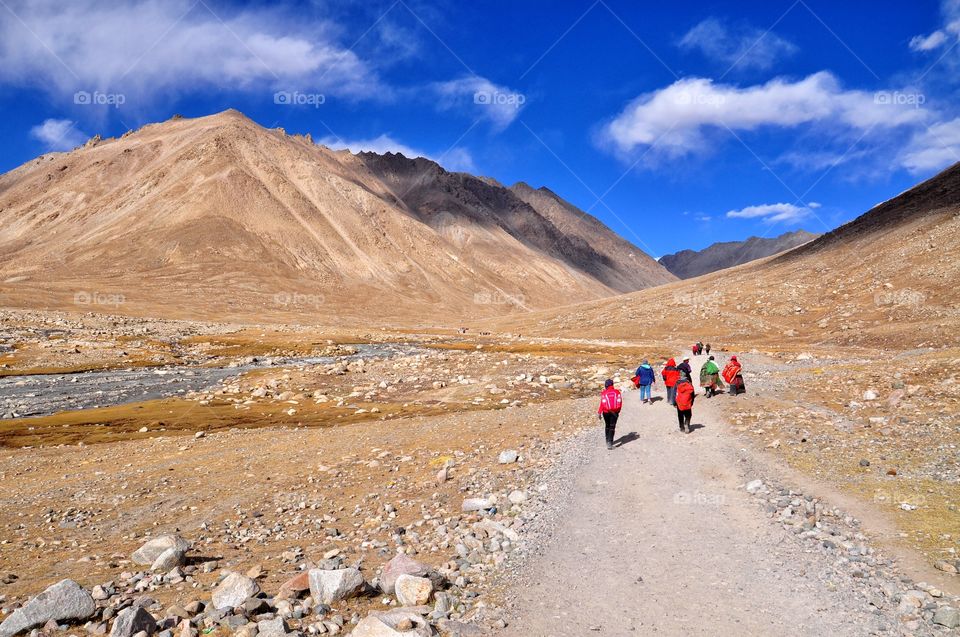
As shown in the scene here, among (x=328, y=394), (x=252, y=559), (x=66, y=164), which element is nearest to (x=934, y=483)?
(x=252, y=559)

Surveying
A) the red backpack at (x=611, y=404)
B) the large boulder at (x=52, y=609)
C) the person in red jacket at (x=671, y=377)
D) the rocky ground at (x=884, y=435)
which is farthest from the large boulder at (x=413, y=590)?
the person in red jacket at (x=671, y=377)

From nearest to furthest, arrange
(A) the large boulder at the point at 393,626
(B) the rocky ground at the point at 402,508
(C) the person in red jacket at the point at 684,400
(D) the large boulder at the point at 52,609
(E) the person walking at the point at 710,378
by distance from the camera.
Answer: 1. (A) the large boulder at the point at 393,626
2. (D) the large boulder at the point at 52,609
3. (B) the rocky ground at the point at 402,508
4. (C) the person in red jacket at the point at 684,400
5. (E) the person walking at the point at 710,378

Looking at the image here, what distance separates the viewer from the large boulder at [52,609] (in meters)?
7.29

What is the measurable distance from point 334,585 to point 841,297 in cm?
8008

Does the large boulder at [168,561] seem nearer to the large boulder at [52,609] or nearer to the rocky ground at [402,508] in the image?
the rocky ground at [402,508]

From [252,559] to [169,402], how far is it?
1123 inches

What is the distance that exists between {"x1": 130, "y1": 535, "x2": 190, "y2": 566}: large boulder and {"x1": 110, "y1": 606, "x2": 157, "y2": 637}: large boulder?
2.81 meters

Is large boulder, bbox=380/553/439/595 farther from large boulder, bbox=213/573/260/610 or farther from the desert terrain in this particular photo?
large boulder, bbox=213/573/260/610

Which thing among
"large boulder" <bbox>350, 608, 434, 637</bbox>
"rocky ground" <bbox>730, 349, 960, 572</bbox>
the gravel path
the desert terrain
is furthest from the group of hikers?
"large boulder" <bbox>350, 608, 434, 637</bbox>

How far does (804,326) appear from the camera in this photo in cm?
6806

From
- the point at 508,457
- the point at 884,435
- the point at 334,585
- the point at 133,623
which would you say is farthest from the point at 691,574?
the point at 884,435

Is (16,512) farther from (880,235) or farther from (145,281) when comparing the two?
(145,281)

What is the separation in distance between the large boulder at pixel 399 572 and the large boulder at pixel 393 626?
90 centimetres

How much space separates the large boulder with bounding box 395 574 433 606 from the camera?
7.95 meters
